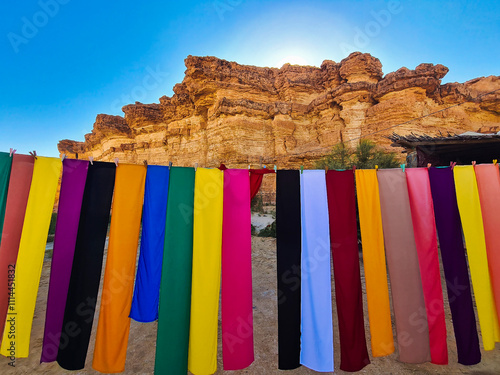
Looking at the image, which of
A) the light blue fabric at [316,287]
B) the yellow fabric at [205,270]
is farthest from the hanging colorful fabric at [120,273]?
the light blue fabric at [316,287]

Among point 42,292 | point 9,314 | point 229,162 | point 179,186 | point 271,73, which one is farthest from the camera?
point 271,73

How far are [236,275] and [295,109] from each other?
28.1 meters

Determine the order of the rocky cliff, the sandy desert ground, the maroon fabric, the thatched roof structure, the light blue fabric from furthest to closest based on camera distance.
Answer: the rocky cliff → the thatched roof structure → the maroon fabric → the sandy desert ground → the light blue fabric

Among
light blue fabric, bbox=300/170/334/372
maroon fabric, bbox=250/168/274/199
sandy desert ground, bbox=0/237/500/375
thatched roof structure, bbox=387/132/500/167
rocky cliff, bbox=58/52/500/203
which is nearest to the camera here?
light blue fabric, bbox=300/170/334/372

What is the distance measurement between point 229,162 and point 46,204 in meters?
22.3

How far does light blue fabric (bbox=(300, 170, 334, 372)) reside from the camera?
2.55 m

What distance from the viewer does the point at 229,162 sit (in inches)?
969

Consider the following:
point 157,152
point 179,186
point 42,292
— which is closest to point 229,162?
point 157,152

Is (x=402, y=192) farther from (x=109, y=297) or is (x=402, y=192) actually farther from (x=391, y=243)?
(x=109, y=297)

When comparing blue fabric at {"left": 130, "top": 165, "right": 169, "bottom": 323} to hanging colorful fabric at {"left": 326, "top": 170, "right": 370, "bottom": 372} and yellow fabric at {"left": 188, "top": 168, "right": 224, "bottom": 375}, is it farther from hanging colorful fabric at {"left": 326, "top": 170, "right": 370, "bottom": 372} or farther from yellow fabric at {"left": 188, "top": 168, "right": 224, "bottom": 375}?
hanging colorful fabric at {"left": 326, "top": 170, "right": 370, "bottom": 372}

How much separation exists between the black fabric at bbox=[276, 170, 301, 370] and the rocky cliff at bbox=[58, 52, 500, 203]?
20460 millimetres

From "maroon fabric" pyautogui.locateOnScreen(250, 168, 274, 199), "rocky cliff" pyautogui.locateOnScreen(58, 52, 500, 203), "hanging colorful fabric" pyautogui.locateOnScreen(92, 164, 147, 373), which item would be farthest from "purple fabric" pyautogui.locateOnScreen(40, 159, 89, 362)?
"rocky cliff" pyautogui.locateOnScreen(58, 52, 500, 203)

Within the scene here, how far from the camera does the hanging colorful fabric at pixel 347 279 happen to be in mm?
2576

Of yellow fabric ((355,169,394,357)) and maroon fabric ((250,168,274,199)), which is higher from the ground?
maroon fabric ((250,168,274,199))
